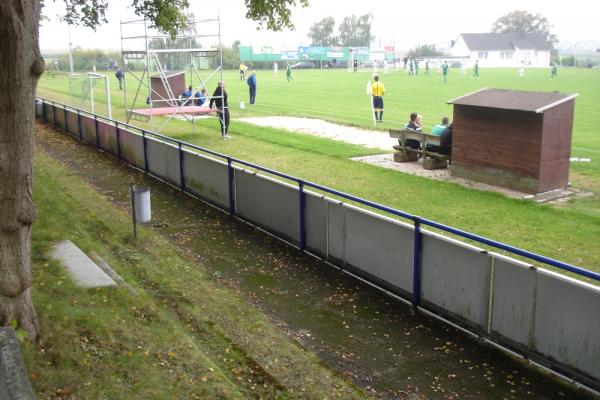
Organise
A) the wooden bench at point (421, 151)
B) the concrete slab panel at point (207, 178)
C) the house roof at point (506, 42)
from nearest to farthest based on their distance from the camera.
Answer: the concrete slab panel at point (207, 178), the wooden bench at point (421, 151), the house roof at point (506, 42)

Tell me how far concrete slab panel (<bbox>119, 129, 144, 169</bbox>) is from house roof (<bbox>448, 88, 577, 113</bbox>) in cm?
780

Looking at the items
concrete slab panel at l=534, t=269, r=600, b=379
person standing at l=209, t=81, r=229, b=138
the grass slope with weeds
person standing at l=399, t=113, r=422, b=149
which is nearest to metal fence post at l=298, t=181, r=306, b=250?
the grass slope with weeds

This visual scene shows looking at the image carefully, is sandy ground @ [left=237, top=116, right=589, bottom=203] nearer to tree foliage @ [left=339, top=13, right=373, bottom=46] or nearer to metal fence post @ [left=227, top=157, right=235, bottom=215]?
metal fence post @ [left=227, top=157, right=235, bottom=215]

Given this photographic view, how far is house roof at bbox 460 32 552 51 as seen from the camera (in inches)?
4835

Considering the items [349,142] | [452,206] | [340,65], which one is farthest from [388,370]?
[340,65]

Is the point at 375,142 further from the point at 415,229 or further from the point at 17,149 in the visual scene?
the point at 17,149

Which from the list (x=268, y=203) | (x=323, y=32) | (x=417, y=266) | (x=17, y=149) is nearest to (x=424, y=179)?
(x=268, y=203)

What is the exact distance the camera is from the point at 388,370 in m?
6.75

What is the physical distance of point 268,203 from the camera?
11312 millimetres

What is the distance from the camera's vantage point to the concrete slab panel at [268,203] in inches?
418

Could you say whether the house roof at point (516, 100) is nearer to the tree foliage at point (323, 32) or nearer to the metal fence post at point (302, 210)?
the metal fence post at point (302, 210)

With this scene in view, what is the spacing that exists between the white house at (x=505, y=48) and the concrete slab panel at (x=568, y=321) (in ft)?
388

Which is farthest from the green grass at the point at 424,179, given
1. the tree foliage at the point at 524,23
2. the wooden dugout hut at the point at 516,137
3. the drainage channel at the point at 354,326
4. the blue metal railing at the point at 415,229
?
the tree foliage at the point at 524,23

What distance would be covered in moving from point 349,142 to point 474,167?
273 inches
